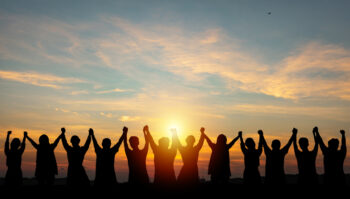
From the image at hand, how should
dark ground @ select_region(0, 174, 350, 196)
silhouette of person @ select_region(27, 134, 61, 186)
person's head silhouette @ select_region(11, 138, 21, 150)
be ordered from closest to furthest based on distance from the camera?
dark ground @ select_region(0, 174, 350, 196), silhouette of person @ select_region(27, 134, 61, 186), person's head silhouette @ select_region(11, 138, 21, 150)

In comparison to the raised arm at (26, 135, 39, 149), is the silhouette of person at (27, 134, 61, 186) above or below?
below

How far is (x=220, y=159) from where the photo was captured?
53.1ft

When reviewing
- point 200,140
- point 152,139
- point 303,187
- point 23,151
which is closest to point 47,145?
point 23,151

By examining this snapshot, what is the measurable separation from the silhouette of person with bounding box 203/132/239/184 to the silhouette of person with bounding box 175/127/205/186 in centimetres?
94

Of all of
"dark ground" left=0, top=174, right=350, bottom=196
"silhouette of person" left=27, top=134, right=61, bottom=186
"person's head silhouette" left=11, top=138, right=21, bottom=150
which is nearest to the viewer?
"dark ground" left=0, top=174, right=350, bottom=196

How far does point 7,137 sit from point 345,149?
1406cm

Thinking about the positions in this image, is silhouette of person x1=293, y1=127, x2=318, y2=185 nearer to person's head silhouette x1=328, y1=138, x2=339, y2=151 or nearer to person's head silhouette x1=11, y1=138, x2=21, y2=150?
person's head silhouette x1=328, y1=138, x2=339, y2=151

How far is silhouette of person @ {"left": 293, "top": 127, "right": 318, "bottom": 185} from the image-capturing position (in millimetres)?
15445

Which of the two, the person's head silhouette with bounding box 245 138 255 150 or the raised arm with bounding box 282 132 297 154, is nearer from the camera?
the raised arm with bounding box 282 132 297 154

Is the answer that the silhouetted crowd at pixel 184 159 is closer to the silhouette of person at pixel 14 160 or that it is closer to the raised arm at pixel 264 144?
the raised arm at pixel 264 144

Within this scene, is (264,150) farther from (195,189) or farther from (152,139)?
(152,139)

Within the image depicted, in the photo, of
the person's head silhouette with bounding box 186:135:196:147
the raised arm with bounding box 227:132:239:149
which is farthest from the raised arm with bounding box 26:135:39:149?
the raised arm with bounding box 227:132:239:149

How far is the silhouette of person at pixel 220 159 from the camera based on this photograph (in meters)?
16.1

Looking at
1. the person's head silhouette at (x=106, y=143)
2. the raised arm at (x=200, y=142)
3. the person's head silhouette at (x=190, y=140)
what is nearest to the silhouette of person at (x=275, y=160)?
the raised arm at (x=200, y=142)
